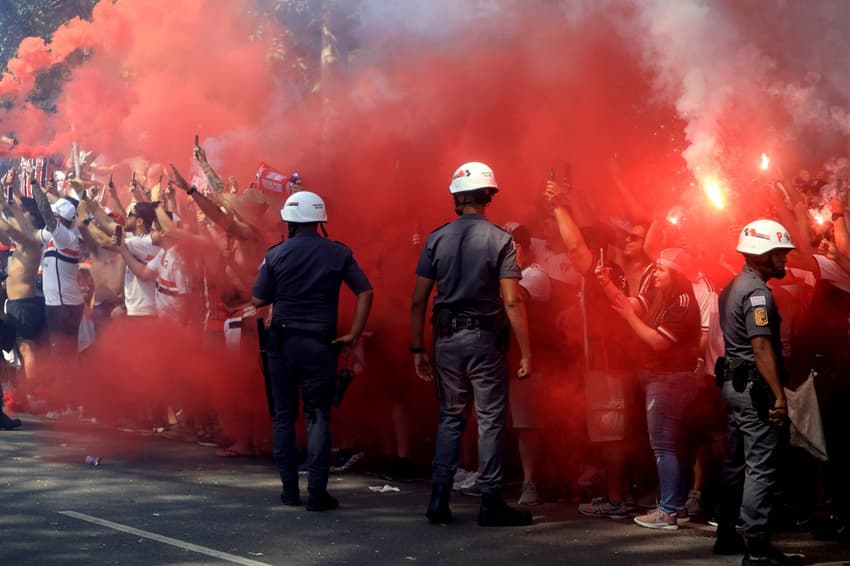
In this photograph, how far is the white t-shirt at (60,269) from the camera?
13.1m

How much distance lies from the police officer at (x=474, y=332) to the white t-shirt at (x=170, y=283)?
15.2 feet

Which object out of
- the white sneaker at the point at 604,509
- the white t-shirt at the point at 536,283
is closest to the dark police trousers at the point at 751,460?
the white sneaker at the point at 604,509

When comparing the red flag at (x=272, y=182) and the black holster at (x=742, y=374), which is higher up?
the red flag at (x=272, y=182)

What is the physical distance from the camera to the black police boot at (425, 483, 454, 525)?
22.4 ft

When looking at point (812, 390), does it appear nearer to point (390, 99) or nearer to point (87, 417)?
point (390, 99)

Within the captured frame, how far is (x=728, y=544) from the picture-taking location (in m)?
6.15

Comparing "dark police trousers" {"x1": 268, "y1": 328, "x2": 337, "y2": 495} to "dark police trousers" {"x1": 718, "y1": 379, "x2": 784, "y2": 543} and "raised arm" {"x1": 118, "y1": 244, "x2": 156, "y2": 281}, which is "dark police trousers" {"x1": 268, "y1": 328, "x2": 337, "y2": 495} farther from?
"raised arm" {"x1": 118, "y1": 244, "x2": 156, "y2": 281}

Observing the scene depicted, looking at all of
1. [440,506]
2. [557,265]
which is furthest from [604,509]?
[557,265]

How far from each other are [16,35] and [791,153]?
59.5 ft

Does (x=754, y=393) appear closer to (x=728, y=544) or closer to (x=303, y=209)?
(x=728, y=544)

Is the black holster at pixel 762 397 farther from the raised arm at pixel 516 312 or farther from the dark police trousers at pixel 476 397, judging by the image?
the dark police trousers at pixel 476 397

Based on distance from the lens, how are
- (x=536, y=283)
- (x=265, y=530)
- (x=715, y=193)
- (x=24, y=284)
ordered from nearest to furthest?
1. (x=265, y=530)
2. (x=536, y=283)
3. (x=715, y=193)
4. (x=24, y=284)

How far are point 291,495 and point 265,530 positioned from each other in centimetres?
85

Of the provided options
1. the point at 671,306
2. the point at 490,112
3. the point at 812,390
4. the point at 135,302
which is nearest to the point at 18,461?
the point at 135,302
